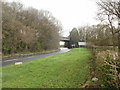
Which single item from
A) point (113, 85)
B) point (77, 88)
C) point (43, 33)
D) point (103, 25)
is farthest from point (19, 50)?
point (113, 85)

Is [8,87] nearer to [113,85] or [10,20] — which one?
[113,85]

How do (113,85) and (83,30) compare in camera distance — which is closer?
(113,85)

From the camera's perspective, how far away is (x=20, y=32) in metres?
16.4

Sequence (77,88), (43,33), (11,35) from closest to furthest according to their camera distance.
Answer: (77,88) → (11,35) → (43,33)

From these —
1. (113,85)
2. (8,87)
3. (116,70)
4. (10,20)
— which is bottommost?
(8,87)

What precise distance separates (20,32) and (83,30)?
2968cm

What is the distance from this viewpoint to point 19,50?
18.3 m

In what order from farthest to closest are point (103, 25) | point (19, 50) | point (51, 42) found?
point (51, 42) < point (19, 50) < point (103, 25)

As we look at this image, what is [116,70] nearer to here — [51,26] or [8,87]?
[8,87]

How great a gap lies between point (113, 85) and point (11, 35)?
49.8ft

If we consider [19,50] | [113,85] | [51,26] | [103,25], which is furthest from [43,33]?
[113,85]

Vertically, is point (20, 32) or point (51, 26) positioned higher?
point (51, 26)

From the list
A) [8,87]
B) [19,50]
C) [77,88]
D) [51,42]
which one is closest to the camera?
[77,88]

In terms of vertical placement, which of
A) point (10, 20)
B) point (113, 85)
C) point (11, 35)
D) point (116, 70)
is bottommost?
point (113, 85)
